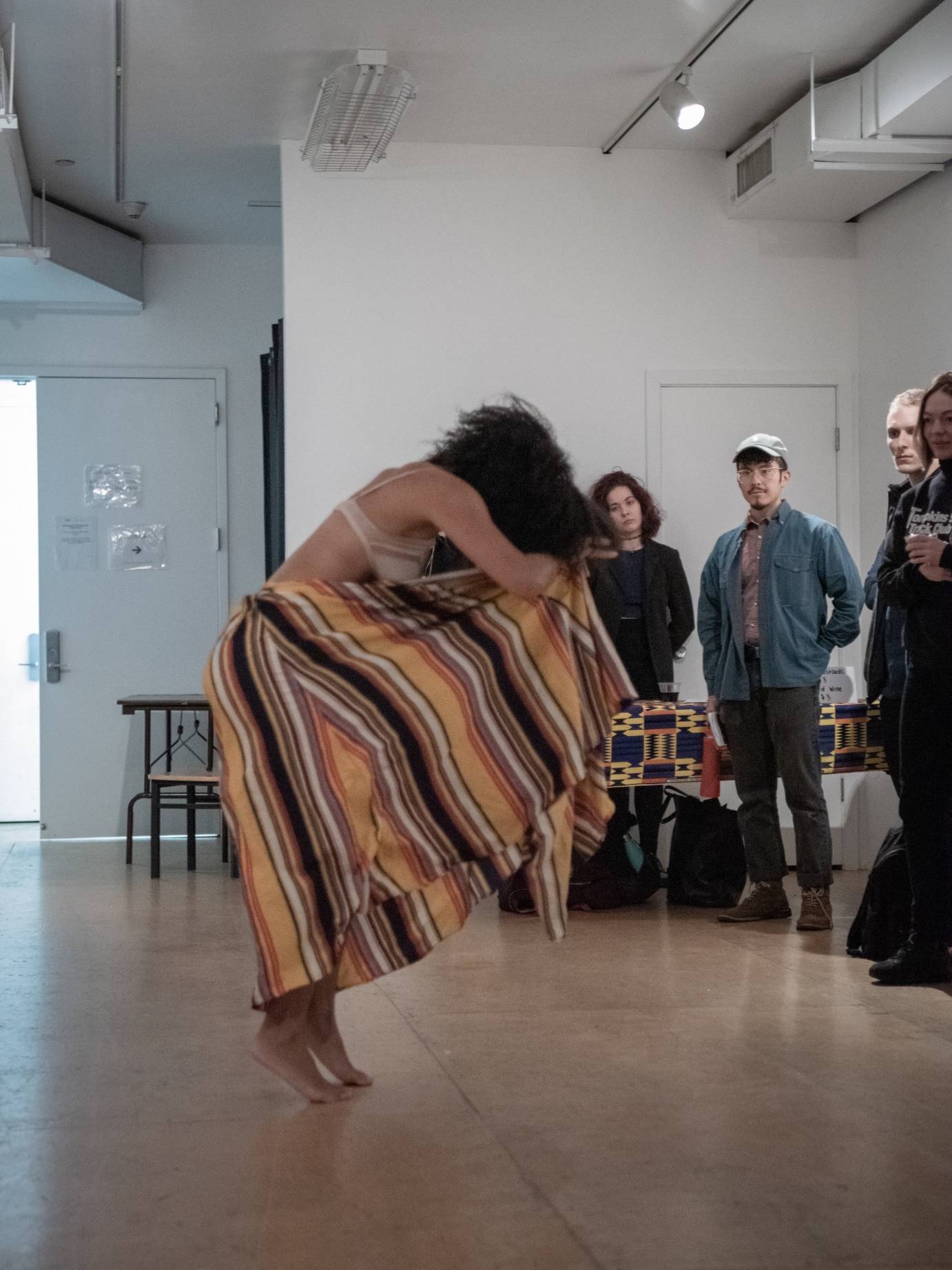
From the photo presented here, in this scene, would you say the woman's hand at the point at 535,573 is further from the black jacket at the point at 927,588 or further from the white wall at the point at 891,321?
the white wall at the point at 891,321

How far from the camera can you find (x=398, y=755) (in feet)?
8.69

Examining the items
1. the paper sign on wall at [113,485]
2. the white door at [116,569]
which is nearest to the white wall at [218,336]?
the white door at [116,569]

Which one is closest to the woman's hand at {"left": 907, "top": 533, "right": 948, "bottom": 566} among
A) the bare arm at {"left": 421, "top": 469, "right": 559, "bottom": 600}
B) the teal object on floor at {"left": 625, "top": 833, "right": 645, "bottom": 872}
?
the bare arm at {"left": 421, "top": 469, "right": 559, "bottom": 600}

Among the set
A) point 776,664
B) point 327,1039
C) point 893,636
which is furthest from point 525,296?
point 327,1039

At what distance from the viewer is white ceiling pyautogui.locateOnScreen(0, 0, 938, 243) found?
465 centimetres

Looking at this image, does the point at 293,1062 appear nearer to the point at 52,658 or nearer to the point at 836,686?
the point at 836,686

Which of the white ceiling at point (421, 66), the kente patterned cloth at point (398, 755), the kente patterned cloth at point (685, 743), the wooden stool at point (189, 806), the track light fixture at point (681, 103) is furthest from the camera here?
the wooden stool at point (189, 806)

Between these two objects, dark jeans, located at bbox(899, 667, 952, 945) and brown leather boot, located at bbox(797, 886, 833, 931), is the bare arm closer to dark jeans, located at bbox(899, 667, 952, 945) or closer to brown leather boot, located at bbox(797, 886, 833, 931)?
dark jeans, located at bbox(899, 667, 952, 945)

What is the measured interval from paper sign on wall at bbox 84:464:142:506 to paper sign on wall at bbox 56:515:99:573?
4.4 inches

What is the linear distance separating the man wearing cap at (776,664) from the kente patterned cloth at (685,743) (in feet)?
0.47

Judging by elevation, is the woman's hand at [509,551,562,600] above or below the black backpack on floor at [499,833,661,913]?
above

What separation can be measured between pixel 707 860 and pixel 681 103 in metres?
2.68

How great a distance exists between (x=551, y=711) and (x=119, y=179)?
453cm

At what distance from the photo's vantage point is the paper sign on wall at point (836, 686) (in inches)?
205
